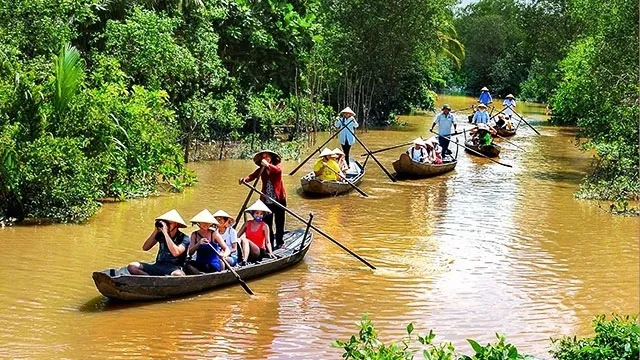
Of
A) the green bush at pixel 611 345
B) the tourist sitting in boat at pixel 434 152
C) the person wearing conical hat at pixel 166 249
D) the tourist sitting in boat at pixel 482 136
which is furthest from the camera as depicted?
the tourist sitting in boat at pixel 482 136

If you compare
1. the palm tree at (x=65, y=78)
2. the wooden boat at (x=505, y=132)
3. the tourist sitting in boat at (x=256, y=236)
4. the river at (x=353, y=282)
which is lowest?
the river at (x=353, y=282)

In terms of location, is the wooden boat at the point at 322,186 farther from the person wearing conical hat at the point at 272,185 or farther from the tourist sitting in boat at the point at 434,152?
Result: the person wearing conical hat at the point at 272,185

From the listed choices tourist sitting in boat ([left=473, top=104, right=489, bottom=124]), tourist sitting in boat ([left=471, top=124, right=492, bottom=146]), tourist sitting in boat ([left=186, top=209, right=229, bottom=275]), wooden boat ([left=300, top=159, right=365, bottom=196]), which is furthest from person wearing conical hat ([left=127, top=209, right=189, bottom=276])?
tourist sitting in boat ([left=473, top=104, right=489, bottom=124])

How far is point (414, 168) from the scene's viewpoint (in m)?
19.2

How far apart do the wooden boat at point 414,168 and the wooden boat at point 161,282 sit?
9.26 metres

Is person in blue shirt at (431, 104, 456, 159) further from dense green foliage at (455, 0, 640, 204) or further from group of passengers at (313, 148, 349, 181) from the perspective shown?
group of passengers at (313, 148, 349, 181)

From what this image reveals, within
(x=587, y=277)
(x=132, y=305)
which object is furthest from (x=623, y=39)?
(x=132, y=305)

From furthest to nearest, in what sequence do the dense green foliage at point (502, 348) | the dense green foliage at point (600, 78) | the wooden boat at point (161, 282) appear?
the dense green foliage at point (600, 78), the wooden boat at point (161, 282), the dense green foliage at point (502, 348)

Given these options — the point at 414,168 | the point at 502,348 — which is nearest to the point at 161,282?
the point at 502,348

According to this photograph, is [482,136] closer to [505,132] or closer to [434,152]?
[434,152]

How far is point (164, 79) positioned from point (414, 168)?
6465mm

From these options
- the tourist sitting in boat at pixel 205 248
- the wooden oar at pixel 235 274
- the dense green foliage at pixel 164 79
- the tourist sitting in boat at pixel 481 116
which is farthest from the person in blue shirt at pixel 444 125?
the tourist sitting in boat at pixel 205 248

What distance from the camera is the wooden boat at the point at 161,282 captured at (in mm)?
8430

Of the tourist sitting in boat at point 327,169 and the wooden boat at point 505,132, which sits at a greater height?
the wooden boat at point 505,132
